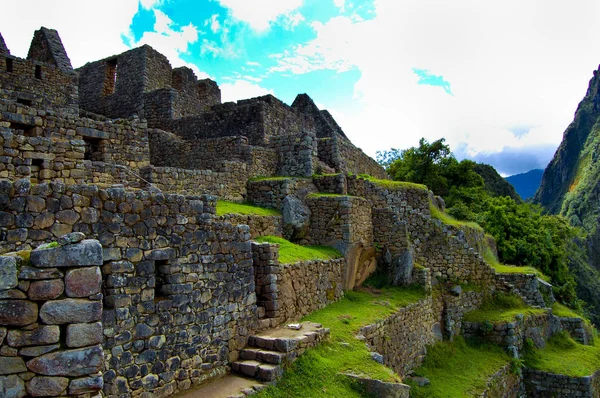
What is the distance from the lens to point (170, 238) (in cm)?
729

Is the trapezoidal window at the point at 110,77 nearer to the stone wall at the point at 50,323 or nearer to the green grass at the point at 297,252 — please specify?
the green grass at the point at 297,252

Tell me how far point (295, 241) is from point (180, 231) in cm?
668

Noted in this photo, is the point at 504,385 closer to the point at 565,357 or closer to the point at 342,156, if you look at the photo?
the point at 565,357

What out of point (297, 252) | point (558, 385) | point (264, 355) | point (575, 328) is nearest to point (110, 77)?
point (297, 252)

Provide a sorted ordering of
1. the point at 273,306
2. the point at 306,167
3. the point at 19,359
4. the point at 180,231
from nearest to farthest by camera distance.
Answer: the point at 19,359 < the point at 180,231 < the point at 273,306 < the point at 306,167

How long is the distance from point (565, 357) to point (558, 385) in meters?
1.87

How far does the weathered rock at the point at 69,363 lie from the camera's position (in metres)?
3.85

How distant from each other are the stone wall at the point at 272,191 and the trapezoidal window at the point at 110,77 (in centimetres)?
1067

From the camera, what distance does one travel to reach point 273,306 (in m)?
9.59

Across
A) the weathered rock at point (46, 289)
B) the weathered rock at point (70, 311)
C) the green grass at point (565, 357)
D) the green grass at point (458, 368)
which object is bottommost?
the green grass at point (565, 357)

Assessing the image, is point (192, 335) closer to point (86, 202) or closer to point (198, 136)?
point (86, 202)

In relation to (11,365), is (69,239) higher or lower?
higher

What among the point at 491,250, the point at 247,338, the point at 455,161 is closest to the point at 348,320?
the point at 247,338

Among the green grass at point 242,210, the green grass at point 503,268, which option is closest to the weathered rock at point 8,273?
the green grass at point 242,210
